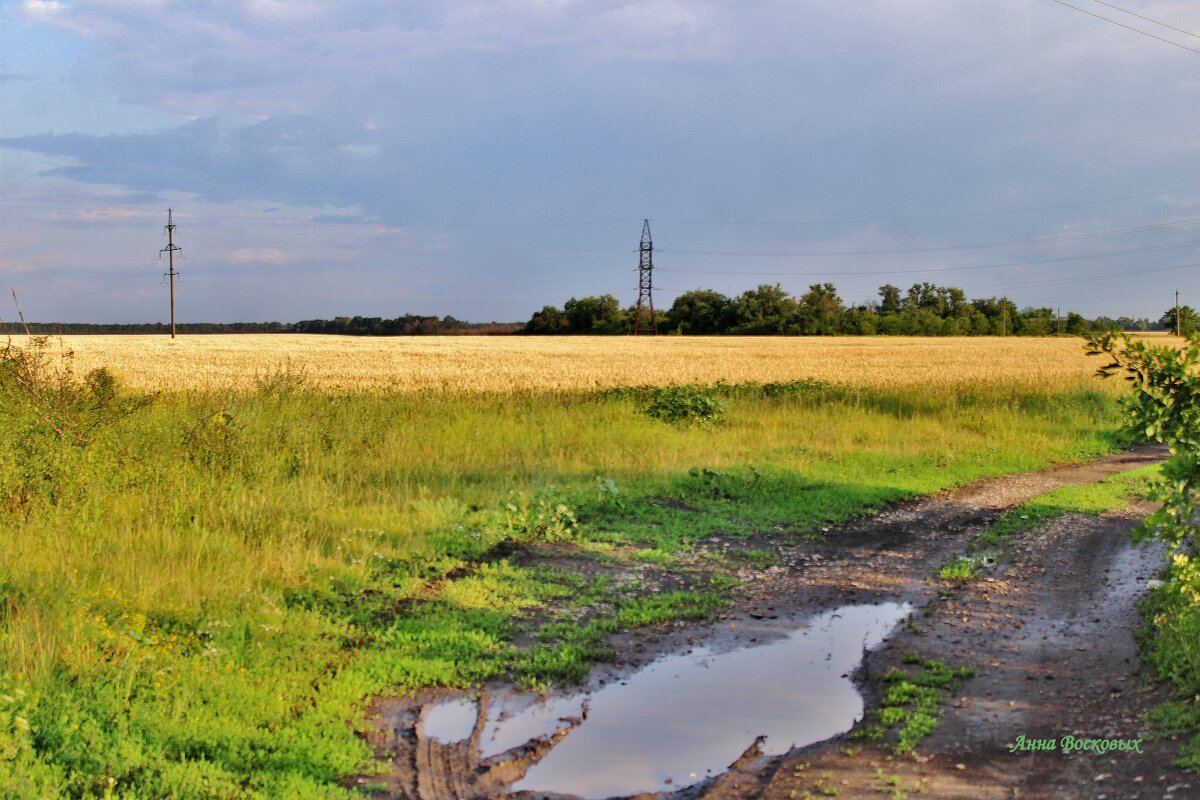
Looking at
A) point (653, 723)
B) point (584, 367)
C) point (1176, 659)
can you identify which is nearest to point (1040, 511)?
point (1176, 659)

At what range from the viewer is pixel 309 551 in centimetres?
823

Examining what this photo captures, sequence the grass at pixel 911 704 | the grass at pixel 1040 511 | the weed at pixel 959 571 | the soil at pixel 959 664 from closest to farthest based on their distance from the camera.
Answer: the soil at pixel 959 664, the grass at pixel 911 704, the weed at pixel 959 571, the grass at pixel 1040 511

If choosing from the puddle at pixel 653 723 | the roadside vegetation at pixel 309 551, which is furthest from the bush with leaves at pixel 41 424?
the puddle at pixel 653 723

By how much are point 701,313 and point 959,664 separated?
269ft

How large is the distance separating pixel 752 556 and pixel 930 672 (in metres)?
3.31

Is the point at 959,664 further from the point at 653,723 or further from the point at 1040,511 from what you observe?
the point at 1040,511

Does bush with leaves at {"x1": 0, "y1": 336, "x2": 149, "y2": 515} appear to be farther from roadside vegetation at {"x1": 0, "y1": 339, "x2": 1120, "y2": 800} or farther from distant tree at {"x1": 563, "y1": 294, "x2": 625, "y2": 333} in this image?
distant tree at {"x1": 563, "y1": 294, "x2": 625, "y2": 333}

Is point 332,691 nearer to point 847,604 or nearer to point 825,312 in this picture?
point 847,604

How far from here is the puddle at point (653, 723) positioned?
16.2 feet

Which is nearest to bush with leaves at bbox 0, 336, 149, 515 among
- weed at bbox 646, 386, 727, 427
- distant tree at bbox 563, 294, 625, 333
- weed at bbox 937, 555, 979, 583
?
weed at bbox 937, 555, 979, 583

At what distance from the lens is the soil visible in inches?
183

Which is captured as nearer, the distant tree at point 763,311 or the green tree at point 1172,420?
the green tree at point 1172,420

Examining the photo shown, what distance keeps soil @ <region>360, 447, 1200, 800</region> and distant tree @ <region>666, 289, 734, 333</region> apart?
249 ft

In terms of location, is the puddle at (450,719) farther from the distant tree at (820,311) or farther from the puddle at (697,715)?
the distant tree at (820,311)
